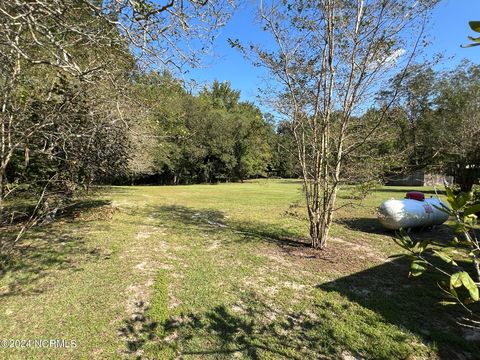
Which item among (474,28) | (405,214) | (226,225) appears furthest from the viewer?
(226,225)

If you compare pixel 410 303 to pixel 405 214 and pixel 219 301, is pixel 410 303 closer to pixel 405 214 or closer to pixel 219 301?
pixel 219 301

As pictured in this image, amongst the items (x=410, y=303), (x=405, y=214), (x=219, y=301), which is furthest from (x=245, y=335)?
(x=405, y=214)

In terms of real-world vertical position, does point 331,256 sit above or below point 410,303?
above

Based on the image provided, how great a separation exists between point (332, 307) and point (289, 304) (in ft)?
1.87

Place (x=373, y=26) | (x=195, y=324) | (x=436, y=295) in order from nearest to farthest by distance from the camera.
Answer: (x=195, y=324) < (x=436, y=295) < (x=373, y=26)

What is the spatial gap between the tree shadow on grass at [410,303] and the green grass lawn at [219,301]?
17 mm

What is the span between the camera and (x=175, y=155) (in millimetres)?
28656

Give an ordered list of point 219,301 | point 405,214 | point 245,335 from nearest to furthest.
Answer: point 245,335
point 219,301
point 405,214

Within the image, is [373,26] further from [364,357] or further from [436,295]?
[364,357]

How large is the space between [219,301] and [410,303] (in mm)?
2666

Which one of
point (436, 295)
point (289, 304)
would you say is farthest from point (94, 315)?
point (436, 295)

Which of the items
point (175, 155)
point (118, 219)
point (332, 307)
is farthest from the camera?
point (175, 155)

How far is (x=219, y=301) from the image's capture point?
3949 mm

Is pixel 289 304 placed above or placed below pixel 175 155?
below
